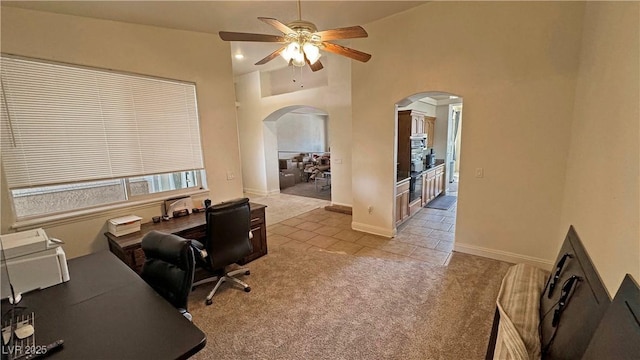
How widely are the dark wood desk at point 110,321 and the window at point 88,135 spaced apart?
143 centimetres

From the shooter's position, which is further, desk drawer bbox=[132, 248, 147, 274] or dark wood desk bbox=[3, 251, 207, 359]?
desk drawer bbox=[132, 248, 147, 274]

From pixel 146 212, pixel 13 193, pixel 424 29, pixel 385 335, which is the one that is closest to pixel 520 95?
pixel 424 29

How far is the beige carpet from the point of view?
A: 200cm

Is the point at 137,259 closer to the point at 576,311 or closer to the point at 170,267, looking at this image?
the point at 170,267

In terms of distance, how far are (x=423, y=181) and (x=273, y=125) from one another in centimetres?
421

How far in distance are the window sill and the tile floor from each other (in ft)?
5.82

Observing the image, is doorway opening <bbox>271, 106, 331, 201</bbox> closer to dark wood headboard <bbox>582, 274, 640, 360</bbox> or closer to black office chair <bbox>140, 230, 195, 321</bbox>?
black office chair <bbox>140, 230, 195, 321</bbox>

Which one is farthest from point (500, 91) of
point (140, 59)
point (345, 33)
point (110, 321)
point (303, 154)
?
point (303, 154)

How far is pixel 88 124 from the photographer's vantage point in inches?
106

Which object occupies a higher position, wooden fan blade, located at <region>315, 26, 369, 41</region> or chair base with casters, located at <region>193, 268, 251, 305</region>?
wooden fan blade, located at <region>315, 26, 369, 41</region>

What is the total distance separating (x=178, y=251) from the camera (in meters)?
1.62

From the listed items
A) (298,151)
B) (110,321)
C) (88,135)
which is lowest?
(110,321)

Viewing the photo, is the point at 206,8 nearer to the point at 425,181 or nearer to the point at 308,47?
the point at 308,47

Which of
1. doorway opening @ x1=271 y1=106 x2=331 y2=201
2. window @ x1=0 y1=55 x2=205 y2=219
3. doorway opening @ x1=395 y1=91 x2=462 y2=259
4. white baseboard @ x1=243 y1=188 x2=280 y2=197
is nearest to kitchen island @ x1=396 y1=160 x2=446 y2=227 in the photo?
doorway opening @ x1=395 y1=91 x2=462 y2=259
